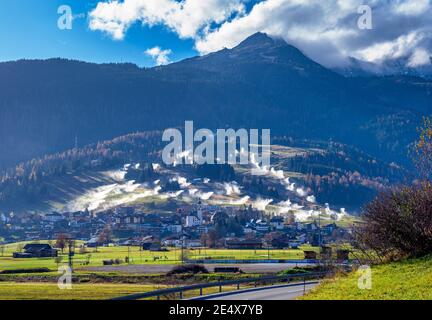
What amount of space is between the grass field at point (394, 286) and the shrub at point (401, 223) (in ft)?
10.3

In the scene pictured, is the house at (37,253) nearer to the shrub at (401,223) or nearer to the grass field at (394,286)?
the shrub at (401,223)

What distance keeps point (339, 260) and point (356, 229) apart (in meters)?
27.9

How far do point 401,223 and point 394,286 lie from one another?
1176 cm

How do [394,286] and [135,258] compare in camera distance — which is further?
[135,258]

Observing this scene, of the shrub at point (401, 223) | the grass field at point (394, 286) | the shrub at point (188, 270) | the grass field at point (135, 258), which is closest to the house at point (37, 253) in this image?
the grass field at point (135, 258)

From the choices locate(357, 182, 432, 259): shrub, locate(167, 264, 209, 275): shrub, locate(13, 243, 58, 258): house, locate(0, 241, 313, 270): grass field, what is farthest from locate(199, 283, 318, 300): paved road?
locate(13, 243, 58, 258): house

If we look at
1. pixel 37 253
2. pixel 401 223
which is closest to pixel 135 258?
pixel 37 253

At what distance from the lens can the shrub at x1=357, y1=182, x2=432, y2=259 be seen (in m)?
39.5

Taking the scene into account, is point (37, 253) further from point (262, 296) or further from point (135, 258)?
point (262, 296)

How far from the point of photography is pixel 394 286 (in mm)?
28750

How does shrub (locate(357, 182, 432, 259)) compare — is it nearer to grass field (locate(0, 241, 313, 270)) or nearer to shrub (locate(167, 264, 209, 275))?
shrub (locate(167, 264, 209, 275))

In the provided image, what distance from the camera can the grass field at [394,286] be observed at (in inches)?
1029
